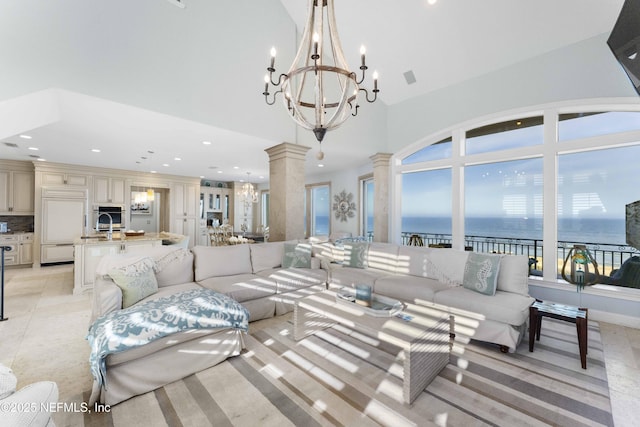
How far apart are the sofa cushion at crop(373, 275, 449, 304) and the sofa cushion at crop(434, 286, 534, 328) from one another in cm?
13

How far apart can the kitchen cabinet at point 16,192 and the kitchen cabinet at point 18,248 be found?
60 cm

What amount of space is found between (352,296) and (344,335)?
0.42m

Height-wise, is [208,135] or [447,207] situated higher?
[208,135]

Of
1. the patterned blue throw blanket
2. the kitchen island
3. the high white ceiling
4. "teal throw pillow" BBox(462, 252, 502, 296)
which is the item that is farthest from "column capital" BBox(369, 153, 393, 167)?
the kitchen island

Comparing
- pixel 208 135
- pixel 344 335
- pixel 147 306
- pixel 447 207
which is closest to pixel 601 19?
pixel 447 207

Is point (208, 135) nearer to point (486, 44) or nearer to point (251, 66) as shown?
point (251, 66)

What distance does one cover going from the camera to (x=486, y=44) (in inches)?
161

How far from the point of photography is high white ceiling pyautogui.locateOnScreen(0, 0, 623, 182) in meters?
2.80

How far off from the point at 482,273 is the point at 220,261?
329 cm

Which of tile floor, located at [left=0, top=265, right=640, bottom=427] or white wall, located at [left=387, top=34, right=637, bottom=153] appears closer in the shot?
tile floor, located at [left=0, top=265, right=640, bottom=427]

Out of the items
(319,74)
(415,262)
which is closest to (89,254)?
(319,74)

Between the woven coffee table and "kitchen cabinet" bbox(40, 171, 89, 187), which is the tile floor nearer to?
the woven coffee table

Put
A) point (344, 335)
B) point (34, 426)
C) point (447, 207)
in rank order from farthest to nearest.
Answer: point (447, 207)
point (344, 335)
point (34, 426)

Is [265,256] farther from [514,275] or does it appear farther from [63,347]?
[514,275]
